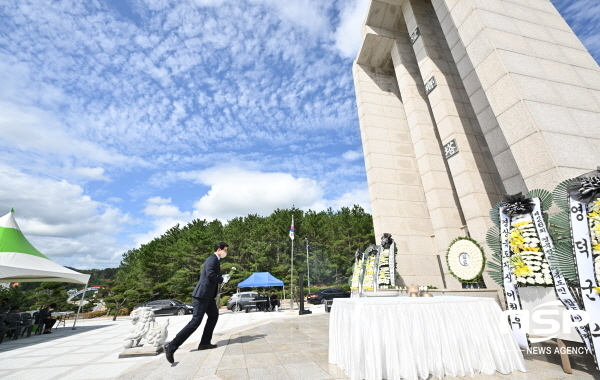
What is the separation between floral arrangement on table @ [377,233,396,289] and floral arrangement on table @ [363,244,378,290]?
386mm

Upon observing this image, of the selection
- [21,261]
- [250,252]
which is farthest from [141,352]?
[250,252]

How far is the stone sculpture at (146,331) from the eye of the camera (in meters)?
5.90

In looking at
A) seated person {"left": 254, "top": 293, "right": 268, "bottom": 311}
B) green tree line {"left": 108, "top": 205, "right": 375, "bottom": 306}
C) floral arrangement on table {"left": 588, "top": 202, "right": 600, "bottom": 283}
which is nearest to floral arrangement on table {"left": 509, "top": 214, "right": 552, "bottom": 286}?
A: floral arrangement on table {"left": 588, "top": 202, "right": 600, "bottom": 283}

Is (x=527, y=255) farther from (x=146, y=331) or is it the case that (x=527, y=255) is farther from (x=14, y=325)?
(x=14, y=325)

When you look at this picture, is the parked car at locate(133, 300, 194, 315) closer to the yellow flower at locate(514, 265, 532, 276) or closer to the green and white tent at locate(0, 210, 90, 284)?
the green and white tent at locate(0, 210, 90, 284)

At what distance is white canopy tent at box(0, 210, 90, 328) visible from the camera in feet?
33.3

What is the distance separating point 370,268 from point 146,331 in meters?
9.17

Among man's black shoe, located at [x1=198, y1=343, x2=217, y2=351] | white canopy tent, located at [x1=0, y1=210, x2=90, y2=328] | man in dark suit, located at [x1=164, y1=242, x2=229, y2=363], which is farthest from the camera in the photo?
white canopy tent, located at [x1=0, y1=210, x2=90, y2=328]

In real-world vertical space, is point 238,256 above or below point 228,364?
above

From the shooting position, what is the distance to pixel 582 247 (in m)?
3.60

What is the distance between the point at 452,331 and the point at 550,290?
2.16 metres

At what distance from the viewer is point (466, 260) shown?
7777 mm

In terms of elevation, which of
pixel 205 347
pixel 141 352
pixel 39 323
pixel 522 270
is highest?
pixel 522 270

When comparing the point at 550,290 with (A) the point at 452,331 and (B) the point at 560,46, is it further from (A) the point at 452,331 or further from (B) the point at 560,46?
(B) the point at 560,46
